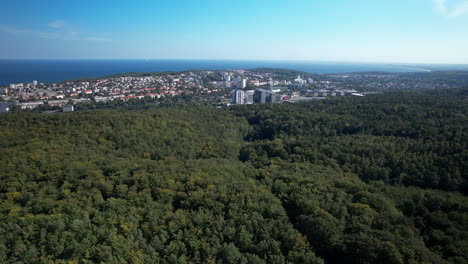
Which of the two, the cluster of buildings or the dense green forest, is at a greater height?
the cluster of buildings

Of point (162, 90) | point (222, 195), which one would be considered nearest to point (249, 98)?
point (162, 90)

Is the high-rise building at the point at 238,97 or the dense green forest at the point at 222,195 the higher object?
the high-rise building at the point at 238,97

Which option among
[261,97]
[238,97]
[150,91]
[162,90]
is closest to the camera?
[238,97]

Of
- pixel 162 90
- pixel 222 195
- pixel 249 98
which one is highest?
pixel 162 90

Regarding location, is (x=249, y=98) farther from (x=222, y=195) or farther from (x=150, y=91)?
(x=222, y=195)

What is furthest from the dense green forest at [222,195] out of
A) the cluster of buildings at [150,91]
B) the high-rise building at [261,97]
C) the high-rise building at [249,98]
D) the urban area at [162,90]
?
the high-rise building at [249,98]

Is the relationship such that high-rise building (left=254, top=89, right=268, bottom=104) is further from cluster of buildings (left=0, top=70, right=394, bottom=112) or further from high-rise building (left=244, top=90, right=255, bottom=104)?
high-rise building (left=244, top=90, right=255, bottom=104)

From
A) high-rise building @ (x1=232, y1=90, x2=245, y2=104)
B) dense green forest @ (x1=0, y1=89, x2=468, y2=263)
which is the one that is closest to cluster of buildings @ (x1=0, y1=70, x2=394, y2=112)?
high-rise building @ (x1=232, y1=90, x2=245, y2=104)

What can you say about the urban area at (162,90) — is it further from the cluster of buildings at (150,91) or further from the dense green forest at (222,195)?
the dense green forest at (222,195)
